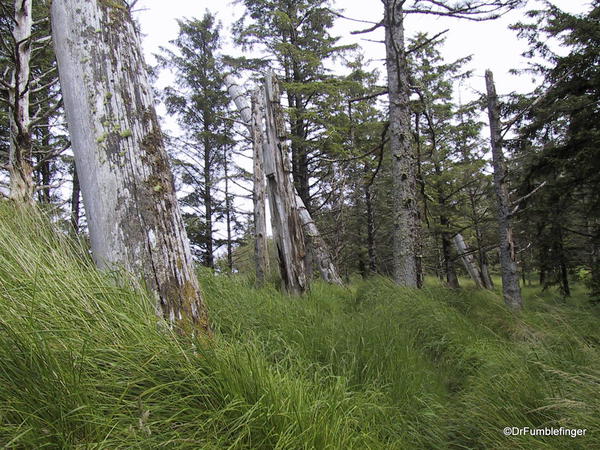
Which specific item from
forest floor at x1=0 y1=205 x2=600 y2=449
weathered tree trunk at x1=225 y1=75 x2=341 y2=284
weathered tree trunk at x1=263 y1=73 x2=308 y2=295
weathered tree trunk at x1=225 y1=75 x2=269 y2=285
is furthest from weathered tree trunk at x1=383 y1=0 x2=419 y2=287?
weathered tree trunk at x1=225 y1=75 x2=269 y2=285

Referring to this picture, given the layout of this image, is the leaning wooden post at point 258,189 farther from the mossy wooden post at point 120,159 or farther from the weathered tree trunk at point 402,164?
the mossy wooden post at point 120,159

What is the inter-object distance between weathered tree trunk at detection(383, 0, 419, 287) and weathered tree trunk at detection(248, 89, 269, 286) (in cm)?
336

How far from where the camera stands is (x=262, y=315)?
314cm

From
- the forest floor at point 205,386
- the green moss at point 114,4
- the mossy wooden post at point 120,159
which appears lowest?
the forest floor at point 205,386

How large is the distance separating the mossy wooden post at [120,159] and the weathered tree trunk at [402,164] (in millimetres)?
3729

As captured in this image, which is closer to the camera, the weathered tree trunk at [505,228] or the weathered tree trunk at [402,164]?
the weathered tree trunk at [402,164]

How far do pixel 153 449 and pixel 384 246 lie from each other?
19287 mm

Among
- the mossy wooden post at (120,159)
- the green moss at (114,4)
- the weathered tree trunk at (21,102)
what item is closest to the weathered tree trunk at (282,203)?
the mossy wooden post at (120,159)

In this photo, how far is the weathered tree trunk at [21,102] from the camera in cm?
435

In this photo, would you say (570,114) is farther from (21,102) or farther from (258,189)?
(21,102)

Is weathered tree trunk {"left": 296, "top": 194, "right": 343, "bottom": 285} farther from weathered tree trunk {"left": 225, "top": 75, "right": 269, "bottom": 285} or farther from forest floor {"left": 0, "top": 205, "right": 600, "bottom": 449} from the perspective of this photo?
forest floor {"left": 0, "top": 205, "right": 600, "bottom": 449}

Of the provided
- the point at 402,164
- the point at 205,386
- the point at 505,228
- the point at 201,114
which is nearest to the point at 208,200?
the point at 201,114

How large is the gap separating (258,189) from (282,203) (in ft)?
14.3

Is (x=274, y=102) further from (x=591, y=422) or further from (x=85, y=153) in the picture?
(x=591, y=422)
